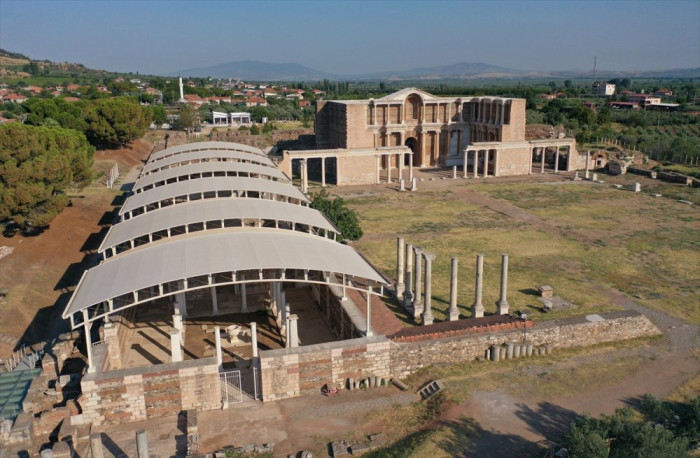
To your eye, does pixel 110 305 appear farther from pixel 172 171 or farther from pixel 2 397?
pixel 172 171

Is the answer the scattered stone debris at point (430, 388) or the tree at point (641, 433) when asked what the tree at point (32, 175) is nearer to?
the scattered stone debris at point (430, 388)

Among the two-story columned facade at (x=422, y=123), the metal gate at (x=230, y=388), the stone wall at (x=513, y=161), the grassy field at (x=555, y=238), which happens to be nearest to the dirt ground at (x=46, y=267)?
the metal gate at (x=230, y=388)

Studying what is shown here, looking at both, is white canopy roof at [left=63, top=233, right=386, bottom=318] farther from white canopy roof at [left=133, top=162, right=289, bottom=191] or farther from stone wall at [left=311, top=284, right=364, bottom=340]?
white canopy roof at [left=133, top=162, right=289, bottom=191]

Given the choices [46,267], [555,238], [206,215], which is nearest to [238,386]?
[206,215]

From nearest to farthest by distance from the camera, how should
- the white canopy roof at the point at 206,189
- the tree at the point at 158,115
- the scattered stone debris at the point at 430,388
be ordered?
the scattered stone debris at the point at 430,388 → the white canopy roof at the point at 206,189 → the tree at the point at 158,115

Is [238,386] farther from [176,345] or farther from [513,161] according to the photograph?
[513,161]

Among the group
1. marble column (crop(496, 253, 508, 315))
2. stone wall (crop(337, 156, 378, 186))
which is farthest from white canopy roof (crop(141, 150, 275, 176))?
marble column (crop(496, 253, 508, 315))

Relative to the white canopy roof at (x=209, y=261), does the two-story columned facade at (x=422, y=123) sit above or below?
above
